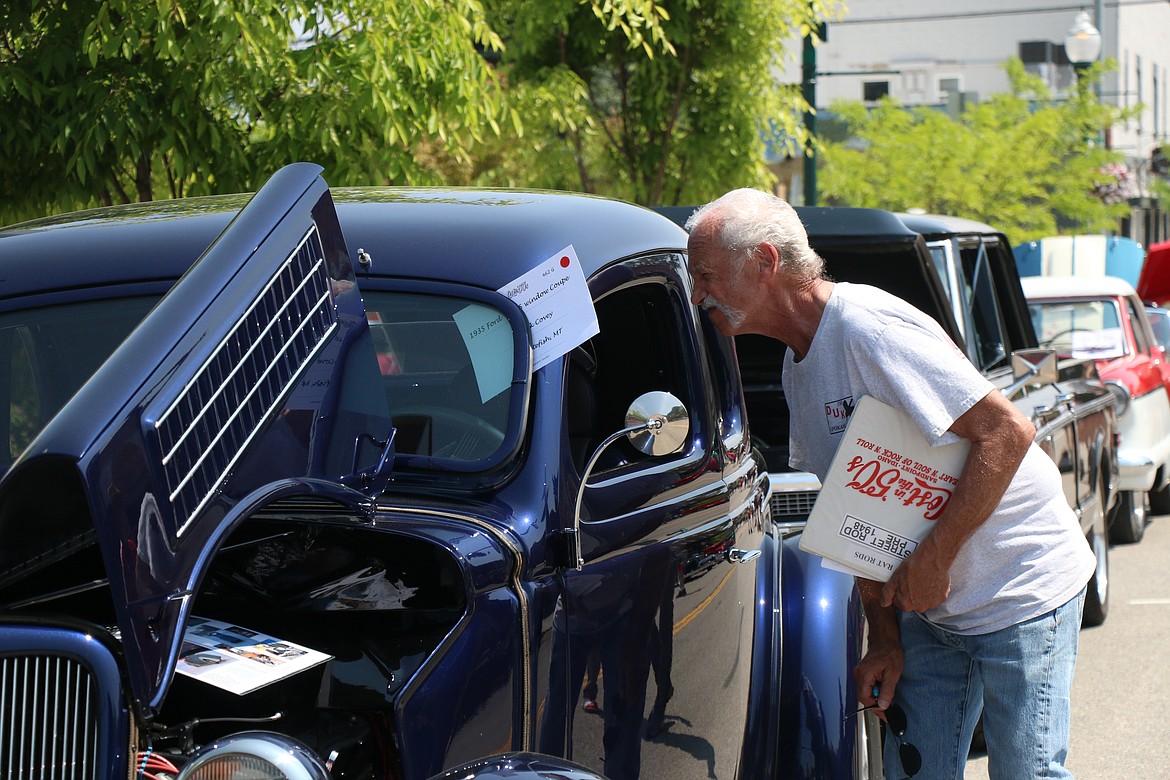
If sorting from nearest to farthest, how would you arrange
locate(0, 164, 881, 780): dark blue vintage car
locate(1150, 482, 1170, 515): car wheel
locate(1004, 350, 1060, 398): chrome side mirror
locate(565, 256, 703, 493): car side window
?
locate(0, 164, 881, 780): dark blue vintage car, locate(565, 256, 703, 493): car side window, locate(1004, 350, 1060, 398): chrome side mirror, locate(1150, 482, 1170, 515): car wheel

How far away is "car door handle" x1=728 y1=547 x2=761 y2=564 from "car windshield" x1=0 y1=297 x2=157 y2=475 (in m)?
1.55

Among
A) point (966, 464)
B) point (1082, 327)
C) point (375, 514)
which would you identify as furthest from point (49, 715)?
point (1082, 327)

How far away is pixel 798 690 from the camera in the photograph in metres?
3.71

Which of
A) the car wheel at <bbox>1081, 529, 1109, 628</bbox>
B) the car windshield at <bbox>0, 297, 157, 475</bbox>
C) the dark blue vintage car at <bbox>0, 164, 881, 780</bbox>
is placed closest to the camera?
the dark blue vintage car at <bbox>0, 164, 881, 780</bbox>

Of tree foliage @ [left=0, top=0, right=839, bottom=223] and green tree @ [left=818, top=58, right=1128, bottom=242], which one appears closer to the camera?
tree foliage @ [left=0, top=0, right=839, bottom=223]

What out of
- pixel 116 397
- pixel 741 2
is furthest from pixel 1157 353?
pixel 116 397

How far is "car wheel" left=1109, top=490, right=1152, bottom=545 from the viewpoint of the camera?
971 centimetres

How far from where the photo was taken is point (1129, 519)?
9852 millimetres

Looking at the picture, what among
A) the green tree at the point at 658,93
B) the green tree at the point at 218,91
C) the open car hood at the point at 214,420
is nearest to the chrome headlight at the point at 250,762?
the open car hood at the point at 214,420

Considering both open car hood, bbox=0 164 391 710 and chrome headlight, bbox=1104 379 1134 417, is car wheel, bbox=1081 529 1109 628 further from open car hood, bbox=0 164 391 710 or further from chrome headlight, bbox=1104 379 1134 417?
open car hood, bbox=0 164 391 710

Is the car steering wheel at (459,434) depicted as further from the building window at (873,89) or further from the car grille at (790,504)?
the building window at (873,89)

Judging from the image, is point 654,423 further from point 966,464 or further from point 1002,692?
point 1002,692

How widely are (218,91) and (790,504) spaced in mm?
2978

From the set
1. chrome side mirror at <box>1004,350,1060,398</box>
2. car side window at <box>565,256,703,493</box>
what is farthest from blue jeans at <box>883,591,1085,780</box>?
chrome side mirror at <box>1004,350,1060,398</box>
